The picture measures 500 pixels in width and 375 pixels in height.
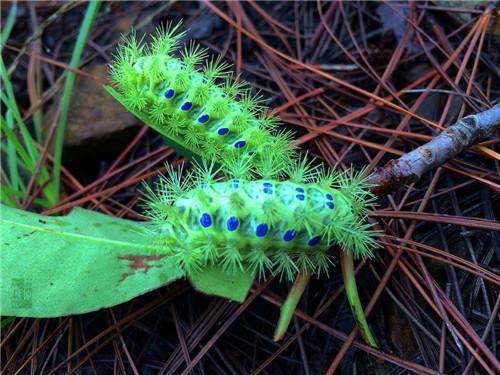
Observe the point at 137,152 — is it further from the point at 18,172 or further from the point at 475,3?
the point at 475,3

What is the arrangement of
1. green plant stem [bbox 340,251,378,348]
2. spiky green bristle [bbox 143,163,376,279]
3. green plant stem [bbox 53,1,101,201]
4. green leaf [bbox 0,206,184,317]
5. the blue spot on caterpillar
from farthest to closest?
1. green plant stem [bbox 53,1,101,201]
2. the blue spot on caterpillar
3. green leaf [bbox 0,206,184,317]
4. green plant stem [bbox 340,251,378,348]
5. spiky green bristle [bbox 143,163,376,279]

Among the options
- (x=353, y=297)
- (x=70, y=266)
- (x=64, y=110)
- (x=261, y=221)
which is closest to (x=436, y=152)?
(x=353, y=297)

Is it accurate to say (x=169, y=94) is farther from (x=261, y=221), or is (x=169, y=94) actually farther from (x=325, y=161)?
(x=325, y=161)

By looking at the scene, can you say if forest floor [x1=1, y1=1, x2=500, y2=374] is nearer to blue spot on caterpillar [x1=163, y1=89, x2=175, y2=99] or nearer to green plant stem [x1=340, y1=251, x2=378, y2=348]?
green plant stem [x1=340, y1=251, x2=378, y2=348]

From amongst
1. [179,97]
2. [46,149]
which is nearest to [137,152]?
A: [46,149]

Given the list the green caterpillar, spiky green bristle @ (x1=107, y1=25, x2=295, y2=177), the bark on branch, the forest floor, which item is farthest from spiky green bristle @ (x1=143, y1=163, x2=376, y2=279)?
the forest floor
